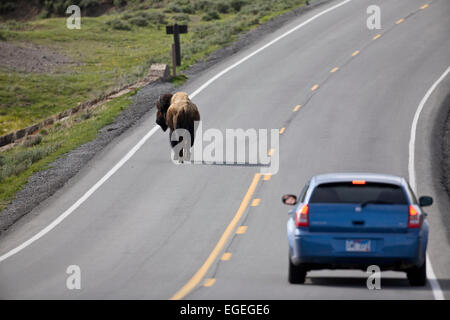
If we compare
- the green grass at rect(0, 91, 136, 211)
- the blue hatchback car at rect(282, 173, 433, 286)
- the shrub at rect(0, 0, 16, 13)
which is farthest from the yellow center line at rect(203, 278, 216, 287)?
the shrub at rect(0, 0, 16, 13)

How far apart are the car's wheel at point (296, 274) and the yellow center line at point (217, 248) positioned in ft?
4.90

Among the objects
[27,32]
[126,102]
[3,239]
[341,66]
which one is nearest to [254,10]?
[27,32]

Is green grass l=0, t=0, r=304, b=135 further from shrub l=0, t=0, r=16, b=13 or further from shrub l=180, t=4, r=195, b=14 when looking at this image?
shrub l=0, t=0, r=16, b=13

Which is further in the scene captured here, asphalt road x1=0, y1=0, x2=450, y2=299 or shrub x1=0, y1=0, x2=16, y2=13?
shrub x1=0, y1=0, x2=16, y2=13

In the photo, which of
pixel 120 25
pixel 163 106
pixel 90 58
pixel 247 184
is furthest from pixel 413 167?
pixel 120 25

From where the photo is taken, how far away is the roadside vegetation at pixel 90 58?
30.4 meters

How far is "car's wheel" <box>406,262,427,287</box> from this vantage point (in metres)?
13.2

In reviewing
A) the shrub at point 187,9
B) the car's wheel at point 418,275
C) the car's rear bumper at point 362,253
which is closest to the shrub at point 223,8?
the shrub at point 187,9

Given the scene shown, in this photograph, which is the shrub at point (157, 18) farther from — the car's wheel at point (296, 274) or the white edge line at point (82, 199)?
the car's wheel at point (296, 274)

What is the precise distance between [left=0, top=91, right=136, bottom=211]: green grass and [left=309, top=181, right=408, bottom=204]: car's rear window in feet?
37.7

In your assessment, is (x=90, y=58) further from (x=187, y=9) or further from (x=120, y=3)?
(x=120, y=3)

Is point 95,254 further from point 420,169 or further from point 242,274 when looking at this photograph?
point 420,169

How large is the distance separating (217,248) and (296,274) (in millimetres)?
3814

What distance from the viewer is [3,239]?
763 inches
